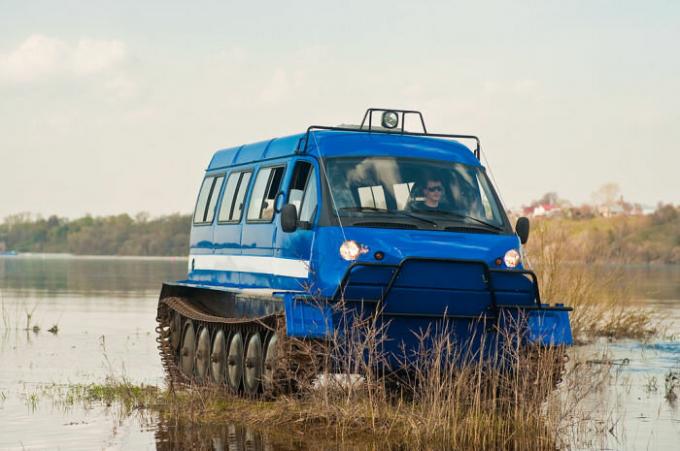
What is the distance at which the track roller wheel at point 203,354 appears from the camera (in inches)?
678

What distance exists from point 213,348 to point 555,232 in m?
11.6

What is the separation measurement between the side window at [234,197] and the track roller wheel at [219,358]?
1.51 metres

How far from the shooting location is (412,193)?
1460cm

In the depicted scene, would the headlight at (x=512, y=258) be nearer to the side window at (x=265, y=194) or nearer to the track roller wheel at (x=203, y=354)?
the side window at (x=265, y=194)

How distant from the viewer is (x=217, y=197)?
18.2 metres

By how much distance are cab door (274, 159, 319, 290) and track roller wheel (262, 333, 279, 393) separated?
0.67m

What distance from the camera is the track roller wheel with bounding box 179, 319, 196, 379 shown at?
18062mm

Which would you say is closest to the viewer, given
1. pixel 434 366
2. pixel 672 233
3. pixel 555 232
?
pixel 434 366

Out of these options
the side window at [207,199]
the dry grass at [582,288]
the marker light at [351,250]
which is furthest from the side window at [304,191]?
the dry grass at [582,288]

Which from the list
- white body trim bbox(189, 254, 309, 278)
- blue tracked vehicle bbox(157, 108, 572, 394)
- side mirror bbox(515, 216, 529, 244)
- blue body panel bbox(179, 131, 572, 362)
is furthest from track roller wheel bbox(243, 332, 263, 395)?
side mirror bbox(515, 216, 529, 244)

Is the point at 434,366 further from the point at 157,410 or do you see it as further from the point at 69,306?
the point at 69,306

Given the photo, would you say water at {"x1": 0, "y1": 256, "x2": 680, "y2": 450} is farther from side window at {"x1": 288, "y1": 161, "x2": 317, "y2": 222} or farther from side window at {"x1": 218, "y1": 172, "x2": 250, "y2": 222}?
side window at {"x1": 218, "y1": 172, "x2": 250, "y2": 222}

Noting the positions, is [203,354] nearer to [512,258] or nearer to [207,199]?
[207,199]

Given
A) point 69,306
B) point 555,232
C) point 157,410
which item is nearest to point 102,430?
point 157,410
